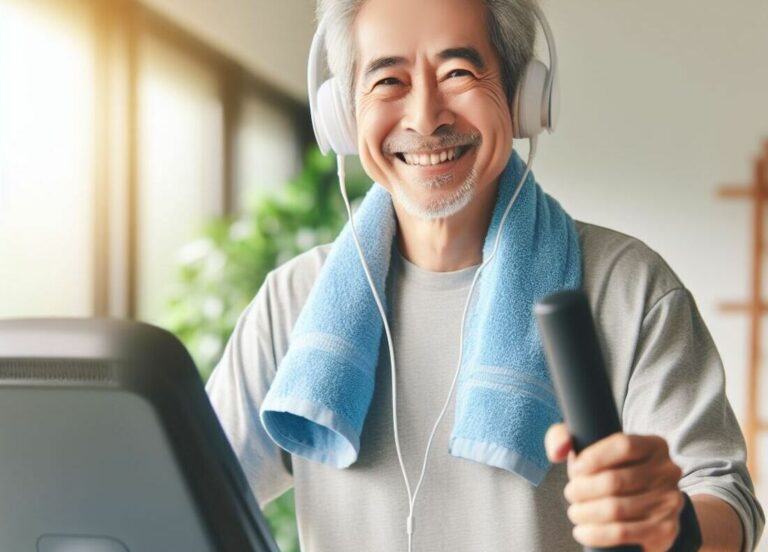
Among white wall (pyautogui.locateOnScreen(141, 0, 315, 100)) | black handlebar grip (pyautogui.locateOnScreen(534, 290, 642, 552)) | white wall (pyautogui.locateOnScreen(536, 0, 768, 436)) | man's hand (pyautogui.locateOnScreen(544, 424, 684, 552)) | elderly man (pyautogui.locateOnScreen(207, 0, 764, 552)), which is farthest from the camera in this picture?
white wall (pyautogui.locateOnScreen(536, 0, 768, 436))

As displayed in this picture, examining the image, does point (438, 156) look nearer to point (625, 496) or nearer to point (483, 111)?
point (483, 111)

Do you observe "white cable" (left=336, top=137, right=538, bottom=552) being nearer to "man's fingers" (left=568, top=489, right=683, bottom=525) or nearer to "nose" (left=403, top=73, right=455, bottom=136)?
"nose" (left=403, top=73, right=455, bottom=136)

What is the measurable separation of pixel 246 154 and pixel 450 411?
3199mm

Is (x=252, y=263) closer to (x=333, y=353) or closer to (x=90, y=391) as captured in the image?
(x=333, y=353)

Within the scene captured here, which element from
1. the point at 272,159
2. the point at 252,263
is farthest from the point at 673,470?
the point at 272,159

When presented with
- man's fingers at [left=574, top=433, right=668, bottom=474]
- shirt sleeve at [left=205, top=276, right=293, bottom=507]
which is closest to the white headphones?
shirt sleeve at [left=205, top=276, right=293, bottom=507]

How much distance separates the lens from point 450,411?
4.11ft

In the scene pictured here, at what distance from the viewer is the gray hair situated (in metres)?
1.28

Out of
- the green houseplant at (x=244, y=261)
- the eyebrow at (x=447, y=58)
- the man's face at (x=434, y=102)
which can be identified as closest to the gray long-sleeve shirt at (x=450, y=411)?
the man's face at (x=434, y=102)

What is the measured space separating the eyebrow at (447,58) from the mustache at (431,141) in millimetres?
83

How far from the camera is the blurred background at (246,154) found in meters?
2.84

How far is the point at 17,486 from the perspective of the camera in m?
0.61

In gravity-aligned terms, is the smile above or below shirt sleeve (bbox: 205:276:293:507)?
above

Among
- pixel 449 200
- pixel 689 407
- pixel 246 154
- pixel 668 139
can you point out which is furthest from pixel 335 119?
pixel 668 139
